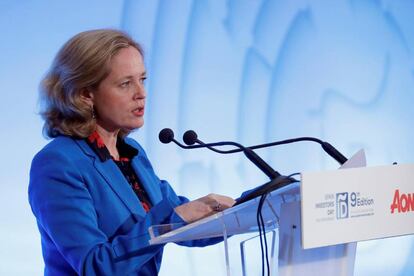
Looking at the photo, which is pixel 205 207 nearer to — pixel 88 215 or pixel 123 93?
pixel 88 215

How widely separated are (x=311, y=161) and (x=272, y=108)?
0.37 metres

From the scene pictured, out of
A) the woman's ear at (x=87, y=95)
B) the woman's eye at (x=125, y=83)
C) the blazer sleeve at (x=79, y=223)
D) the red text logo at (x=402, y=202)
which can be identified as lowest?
the blazer sleeve at (x=79, y=223)

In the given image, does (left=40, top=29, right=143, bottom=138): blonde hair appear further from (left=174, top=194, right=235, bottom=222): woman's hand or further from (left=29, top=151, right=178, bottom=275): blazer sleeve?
(left=174, top=194, right=235, bottom=222): woman's hand

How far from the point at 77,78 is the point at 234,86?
1521 mm

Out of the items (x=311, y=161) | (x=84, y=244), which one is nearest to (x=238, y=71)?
(x=311, y=161)

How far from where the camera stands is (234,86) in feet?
11.2

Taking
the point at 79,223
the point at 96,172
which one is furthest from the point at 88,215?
the point at 96,172

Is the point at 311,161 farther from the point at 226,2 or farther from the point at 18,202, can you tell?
the point at 18,202

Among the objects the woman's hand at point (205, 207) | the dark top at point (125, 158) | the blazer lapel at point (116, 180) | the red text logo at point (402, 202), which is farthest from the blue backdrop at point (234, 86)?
the red text logo at point (402, 202)

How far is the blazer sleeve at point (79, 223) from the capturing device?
1.68 meters

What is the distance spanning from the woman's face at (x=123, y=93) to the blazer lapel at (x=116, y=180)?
0.36 feet

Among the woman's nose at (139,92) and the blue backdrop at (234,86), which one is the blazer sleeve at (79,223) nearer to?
the woman's nose at (139,92)

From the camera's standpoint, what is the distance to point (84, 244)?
171cm

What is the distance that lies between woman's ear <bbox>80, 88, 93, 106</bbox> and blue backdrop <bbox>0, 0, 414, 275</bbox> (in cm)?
83
